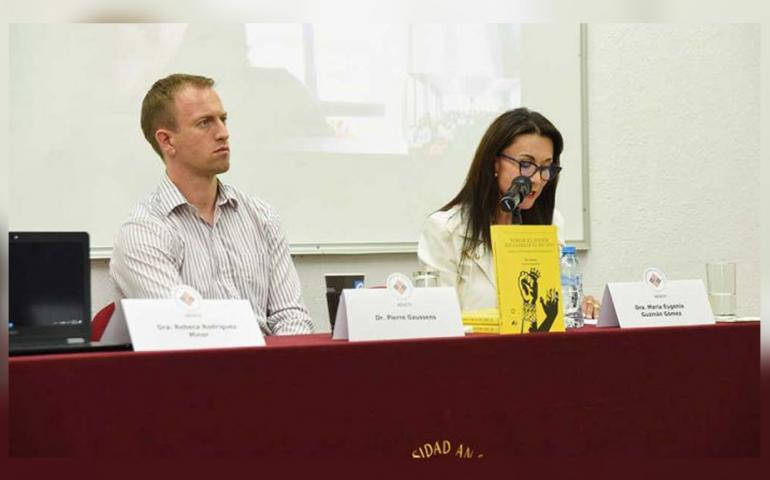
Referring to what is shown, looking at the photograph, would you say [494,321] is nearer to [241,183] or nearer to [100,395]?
[100,395]

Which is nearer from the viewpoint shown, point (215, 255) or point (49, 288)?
point (49, 288)

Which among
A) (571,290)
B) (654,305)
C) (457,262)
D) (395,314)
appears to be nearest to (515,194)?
(571,290)

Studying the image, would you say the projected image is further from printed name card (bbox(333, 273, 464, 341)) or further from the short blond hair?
printed name card (bbox(333, 273, 464, 341))

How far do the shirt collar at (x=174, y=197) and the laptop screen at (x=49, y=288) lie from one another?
2.96ft

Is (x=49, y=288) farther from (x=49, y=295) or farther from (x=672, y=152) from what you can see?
(x=672, y=152)

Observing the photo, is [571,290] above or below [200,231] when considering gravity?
below

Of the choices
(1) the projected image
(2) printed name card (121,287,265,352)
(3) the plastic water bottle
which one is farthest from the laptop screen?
(1) the projected image

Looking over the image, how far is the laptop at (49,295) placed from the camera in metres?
1.40

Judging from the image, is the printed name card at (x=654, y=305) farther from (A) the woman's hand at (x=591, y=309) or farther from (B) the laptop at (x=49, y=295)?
(B) the laptop at (x=49, y=295)

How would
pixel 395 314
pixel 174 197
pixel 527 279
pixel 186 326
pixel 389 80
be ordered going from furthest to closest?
pixel 389 80 < pixel 174 197 < pixel 527 279 < pixel 395 314 < pixel 186 326

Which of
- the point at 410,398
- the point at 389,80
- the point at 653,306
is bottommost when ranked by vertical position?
the point at 410,398

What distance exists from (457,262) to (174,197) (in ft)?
2.36

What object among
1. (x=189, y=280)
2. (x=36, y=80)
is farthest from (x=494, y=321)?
(x=36, y=80)

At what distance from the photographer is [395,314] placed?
1.57 metres
